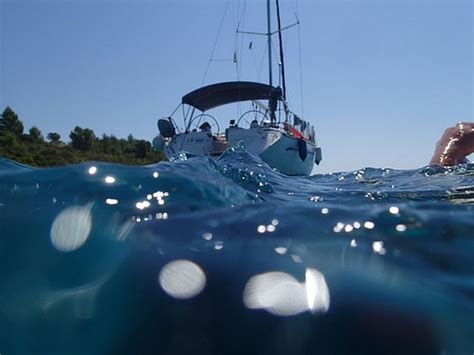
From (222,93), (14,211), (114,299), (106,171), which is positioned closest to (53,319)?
(114,299)

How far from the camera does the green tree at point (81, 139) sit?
34.7m

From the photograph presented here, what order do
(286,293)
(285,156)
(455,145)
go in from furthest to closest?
(285,156) < (455,145) < (286,293)

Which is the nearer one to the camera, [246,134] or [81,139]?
[246,134]

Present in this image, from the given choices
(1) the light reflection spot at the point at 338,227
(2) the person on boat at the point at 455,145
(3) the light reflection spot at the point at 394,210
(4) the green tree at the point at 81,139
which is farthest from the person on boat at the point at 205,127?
(4) the green tree at the point at 81,139

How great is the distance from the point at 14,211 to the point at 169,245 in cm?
52

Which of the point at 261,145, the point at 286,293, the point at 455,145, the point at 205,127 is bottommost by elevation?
the point at 286,293

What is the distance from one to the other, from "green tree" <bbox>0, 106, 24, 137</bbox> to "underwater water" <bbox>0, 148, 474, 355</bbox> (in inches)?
1418

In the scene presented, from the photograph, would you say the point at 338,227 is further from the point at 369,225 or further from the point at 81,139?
the point at 81,139

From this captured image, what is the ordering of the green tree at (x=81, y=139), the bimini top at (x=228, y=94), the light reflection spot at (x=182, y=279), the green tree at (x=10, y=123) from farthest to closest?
1. the green tree at (x=81, y=139)
2. the green tree at (x=10, y=123)
3. the bimini top at (x=228, y=94)
4. the light reflection spot at (x=182, y=279)

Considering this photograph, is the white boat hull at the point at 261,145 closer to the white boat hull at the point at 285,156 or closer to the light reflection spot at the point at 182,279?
the white boat hull at the point at 285,156

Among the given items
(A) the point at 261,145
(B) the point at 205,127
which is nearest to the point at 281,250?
(A) the point at 261,145

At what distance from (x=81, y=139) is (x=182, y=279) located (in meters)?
36.9

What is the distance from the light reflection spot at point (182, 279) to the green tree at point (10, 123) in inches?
1433

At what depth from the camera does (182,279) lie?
1.01 meters
